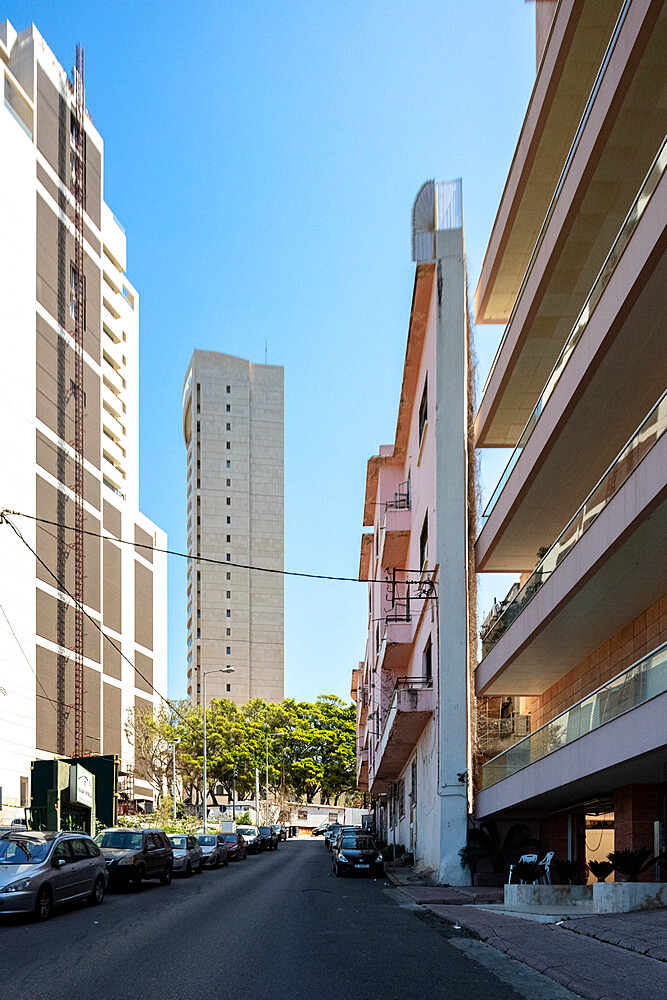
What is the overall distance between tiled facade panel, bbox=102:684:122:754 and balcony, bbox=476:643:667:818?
58.8 metres

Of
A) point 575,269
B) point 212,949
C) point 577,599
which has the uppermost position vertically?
point 575,269

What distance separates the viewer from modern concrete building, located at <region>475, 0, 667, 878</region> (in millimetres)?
15445

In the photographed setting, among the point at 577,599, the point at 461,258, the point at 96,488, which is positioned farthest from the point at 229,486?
the point at 577,599

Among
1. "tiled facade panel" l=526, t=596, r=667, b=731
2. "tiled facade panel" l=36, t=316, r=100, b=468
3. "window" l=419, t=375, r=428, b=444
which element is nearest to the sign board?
"tiled facade panel" l=526, t=596, r=667, b=731

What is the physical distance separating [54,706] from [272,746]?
28.4 m

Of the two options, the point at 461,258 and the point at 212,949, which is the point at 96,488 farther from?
the point at 212,949

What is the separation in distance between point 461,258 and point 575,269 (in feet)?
26.7

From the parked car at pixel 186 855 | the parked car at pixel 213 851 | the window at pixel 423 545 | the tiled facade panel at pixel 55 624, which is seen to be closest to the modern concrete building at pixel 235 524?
the tiled facade panel at pixel 55 624

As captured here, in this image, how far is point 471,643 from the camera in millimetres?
28234

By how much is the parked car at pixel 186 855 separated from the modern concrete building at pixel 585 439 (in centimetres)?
967

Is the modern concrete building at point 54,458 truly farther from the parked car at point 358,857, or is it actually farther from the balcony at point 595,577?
the balcony at point 595,577

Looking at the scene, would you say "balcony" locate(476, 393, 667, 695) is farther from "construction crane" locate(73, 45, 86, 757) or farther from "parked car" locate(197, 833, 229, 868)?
"construction crane" locate(73, 45, 86, 757)

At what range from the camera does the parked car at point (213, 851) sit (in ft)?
121

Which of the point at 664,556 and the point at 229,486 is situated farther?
the point at 229,486
